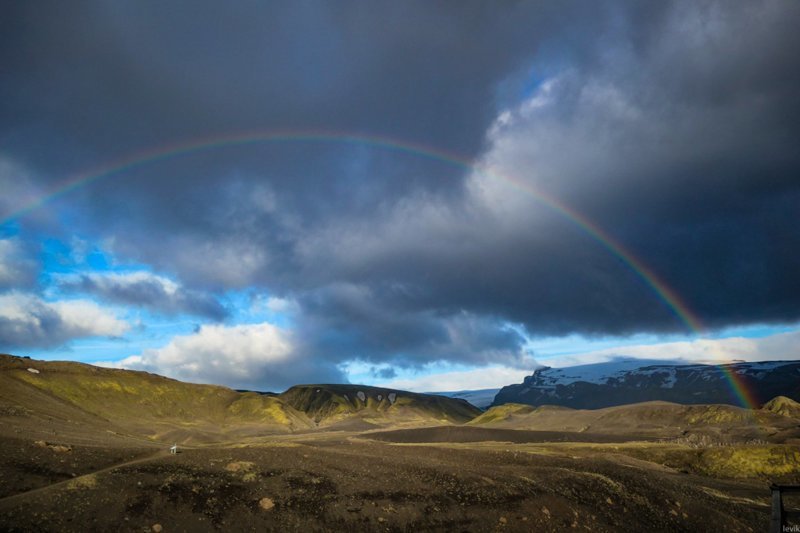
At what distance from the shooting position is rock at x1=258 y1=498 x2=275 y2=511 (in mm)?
31481

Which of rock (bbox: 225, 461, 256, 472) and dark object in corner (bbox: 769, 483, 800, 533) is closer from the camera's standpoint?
dark object in corner (bbox: 769, 483, 800, 533)

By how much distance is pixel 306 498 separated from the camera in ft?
111

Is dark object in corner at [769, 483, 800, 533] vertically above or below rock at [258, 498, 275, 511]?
above

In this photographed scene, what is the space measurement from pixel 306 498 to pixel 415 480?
35.5ft

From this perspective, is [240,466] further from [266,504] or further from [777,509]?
[777,509]

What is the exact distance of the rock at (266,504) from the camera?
1239 inches

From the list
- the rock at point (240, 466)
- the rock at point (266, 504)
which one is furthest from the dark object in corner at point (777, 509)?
the rock at point (240, 466)

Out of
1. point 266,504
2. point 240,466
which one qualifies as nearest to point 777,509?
point 266,504

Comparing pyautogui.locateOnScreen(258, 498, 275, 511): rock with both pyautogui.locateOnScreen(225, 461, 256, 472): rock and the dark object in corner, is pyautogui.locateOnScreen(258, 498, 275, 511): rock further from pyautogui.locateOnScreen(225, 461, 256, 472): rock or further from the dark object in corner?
the dark object in corner

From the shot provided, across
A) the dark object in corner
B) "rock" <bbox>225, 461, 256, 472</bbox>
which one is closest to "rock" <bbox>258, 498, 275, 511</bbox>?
"rock" <bbox>225, 461, 256, 472</bbox>

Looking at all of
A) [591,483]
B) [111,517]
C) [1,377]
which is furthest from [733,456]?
[1,377]

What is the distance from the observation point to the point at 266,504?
31.9 m

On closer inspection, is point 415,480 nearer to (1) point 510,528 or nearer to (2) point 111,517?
(1) point 510,528

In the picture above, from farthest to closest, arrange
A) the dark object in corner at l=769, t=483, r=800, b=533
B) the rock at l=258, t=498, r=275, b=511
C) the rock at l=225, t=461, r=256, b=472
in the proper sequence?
the rock at l=225, t=461, r=256, b=472
the rock at l=258, t=498, r=275, b=511
the dark object in corner at l=769, t=483, r=800, b=533
